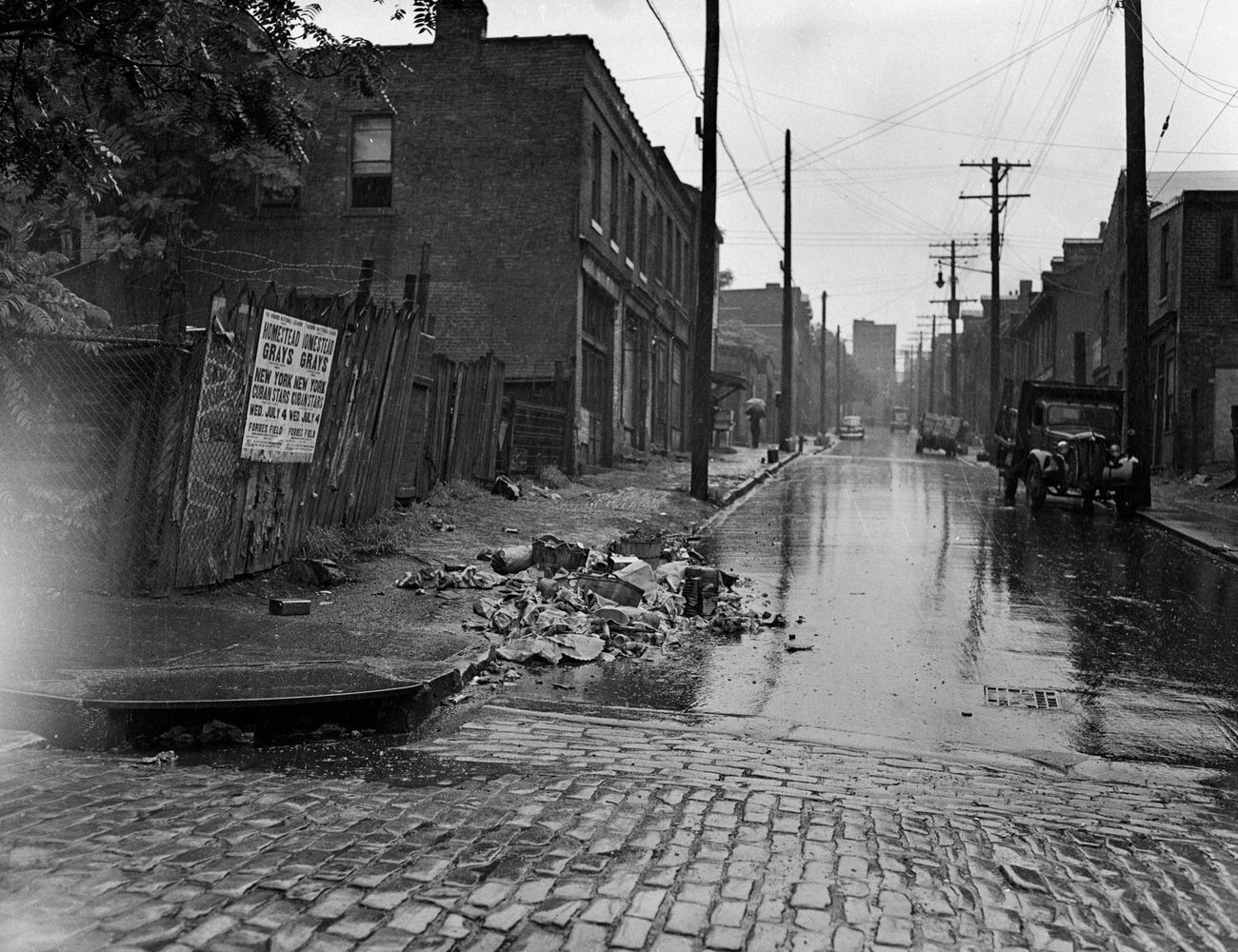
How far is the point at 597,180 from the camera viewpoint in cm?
2372

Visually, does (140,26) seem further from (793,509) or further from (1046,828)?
(793,509)

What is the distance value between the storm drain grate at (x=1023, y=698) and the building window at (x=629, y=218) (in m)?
22.0

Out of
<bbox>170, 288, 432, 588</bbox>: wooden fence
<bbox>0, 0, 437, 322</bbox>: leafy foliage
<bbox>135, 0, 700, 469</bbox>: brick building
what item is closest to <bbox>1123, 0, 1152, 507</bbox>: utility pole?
<bbox>135, 0, 700, 469</bbox>: brick building

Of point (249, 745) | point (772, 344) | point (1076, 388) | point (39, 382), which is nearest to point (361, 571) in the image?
point (39, 382)

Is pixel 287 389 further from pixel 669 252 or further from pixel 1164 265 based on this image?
pixel 1164 265

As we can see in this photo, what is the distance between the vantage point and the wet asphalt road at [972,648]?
5.84 m

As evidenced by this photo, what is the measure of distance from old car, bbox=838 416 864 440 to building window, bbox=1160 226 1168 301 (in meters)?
40.4

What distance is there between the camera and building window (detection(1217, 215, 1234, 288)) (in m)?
27.7

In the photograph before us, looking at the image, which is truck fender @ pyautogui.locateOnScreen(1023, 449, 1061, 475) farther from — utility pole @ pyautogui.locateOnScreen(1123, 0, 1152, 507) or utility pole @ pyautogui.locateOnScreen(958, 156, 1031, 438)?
utility pole @ pyautogui.locateOnScreen(958, 156, 1031, 438)

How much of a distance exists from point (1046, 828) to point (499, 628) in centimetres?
428

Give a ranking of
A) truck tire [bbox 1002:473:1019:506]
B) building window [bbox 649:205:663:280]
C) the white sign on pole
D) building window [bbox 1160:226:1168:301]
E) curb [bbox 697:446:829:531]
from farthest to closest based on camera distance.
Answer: building window [bbox 649:205:663:280], building window [bbox 1160:226:1168:301], truck tire [bbox 1002:473:1019:506], curb [bbox 697:446:829:531], the white sign on pole

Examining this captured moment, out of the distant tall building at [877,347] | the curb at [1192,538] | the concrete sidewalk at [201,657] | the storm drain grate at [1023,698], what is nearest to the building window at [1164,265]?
the curb at [1192,538]

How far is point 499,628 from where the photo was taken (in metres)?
7.63

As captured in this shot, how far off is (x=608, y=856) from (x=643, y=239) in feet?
90.9
